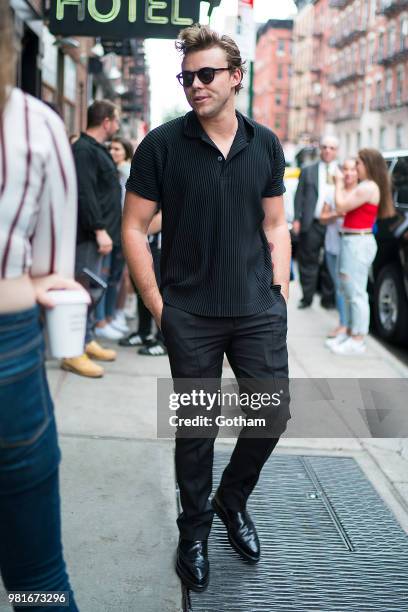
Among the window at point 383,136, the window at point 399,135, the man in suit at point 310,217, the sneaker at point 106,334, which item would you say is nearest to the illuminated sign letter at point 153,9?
the sneaker at point 106,334

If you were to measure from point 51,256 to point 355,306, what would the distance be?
5827mm

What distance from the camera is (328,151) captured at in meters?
9.36

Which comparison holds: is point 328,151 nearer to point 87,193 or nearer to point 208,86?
point 87,193

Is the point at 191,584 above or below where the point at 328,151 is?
below

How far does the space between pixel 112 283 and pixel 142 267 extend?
4829mm

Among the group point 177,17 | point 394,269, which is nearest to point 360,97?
point 394,269

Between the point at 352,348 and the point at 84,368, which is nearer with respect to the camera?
the point at 84,368

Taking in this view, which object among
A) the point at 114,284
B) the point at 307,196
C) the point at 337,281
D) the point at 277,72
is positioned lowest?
the point at 114,284

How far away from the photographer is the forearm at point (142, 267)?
3.22 metres

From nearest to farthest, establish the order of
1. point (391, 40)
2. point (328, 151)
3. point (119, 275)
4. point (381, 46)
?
point (119, 275) → point (328, 151) → point (391, 40) → point (381, 46)

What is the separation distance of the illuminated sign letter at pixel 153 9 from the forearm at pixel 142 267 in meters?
2.90

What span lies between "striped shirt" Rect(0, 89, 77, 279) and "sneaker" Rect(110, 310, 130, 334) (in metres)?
6.18

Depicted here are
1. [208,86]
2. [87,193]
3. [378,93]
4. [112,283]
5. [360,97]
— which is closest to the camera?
[208,86]

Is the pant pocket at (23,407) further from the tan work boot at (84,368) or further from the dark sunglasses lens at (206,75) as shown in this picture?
the tan work boot at (84,368)
